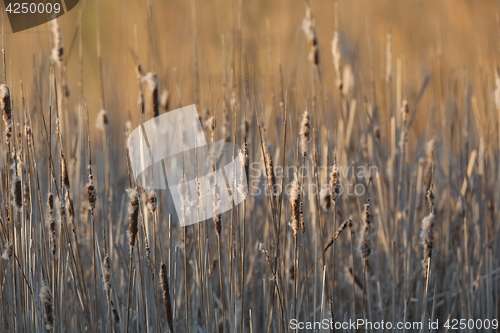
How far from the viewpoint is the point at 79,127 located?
1.97 metres

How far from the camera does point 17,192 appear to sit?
4.17ft

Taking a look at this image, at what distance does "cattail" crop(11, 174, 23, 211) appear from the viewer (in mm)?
1248

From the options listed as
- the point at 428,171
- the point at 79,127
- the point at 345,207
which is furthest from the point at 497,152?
the point at 79,127

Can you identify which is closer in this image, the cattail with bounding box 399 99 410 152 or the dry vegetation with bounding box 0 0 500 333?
the dry vegetation with bounding box 0 0 500 333

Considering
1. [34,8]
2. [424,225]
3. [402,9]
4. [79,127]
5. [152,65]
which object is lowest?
[424,225]

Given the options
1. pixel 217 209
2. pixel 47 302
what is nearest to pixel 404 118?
pixel 217 209

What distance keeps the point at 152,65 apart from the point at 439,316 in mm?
1451

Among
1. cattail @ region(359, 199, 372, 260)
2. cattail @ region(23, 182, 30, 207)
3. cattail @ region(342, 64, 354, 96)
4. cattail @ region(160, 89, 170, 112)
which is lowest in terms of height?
cattail @ region(359, 199, 372, 260)

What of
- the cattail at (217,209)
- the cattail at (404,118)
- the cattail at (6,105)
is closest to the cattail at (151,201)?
the cattail at (217,209)

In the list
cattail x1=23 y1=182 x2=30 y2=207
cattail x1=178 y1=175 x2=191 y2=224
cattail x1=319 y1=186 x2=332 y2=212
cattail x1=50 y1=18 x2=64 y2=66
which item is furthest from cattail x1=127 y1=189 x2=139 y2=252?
cattail x1=50 y1=18 x2=64 y2=66

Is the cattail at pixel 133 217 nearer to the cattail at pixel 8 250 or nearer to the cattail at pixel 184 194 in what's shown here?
the cattail at pixel 184 194

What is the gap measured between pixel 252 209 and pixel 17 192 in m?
0.86

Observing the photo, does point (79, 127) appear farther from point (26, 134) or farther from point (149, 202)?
point (149, 202)

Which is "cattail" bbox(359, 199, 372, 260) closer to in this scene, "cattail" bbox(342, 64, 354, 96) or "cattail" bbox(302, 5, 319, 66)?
"cattail" bbox(302, 5, 319, 66)
